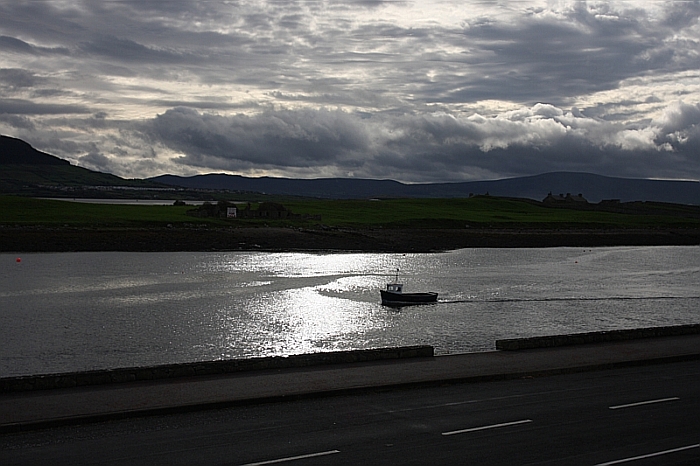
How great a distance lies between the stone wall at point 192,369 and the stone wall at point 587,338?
9.17 ft

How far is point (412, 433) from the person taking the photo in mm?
13492

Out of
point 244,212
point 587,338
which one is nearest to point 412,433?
point 587,338

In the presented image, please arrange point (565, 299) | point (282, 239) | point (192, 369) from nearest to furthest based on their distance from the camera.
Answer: point (192, 369) → point (565, 299) → point (282, 239)

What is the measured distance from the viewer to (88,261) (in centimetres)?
6594

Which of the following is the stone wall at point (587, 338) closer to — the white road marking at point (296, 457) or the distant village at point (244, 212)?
the white road marking at point (296, 457)

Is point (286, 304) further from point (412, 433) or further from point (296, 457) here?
point (296, 457)

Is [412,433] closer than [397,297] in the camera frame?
Yes

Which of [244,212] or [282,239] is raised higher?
[244,212]

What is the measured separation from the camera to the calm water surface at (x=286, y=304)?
1175 inches

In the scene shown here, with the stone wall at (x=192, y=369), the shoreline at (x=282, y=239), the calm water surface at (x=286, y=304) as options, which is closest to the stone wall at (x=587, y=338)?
the stone wall at (x=192, y=369)

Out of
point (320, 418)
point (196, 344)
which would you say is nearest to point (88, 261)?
point (196, 344)

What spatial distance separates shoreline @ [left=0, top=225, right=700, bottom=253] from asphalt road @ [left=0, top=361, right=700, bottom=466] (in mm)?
64790

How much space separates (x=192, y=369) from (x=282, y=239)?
69488 millimetres

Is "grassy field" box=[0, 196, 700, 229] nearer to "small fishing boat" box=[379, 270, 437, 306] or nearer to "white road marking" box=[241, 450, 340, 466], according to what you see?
"small fishing boat" box=[379, 270, 437, 306]
